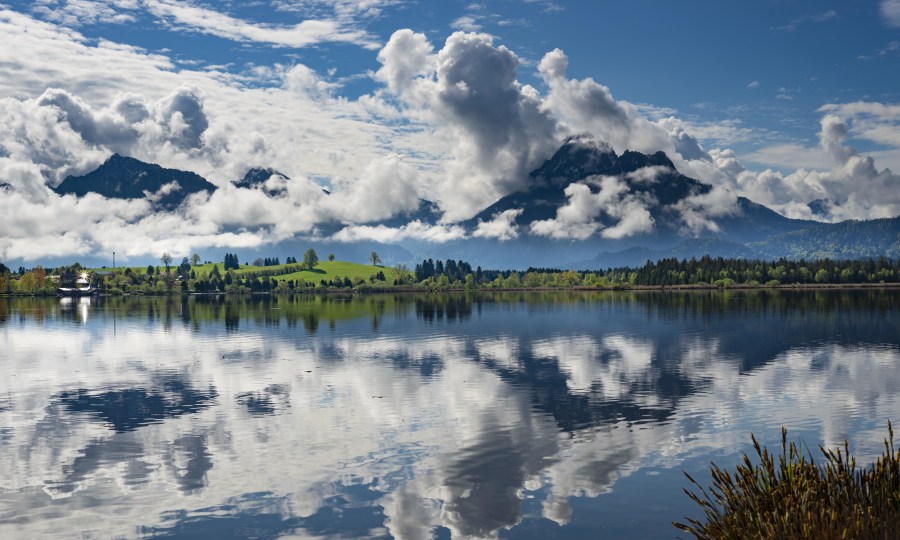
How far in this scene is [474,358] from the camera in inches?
4542

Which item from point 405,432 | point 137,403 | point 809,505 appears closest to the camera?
point 809,505

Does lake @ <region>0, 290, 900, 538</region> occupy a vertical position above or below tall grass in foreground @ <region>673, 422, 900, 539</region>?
below

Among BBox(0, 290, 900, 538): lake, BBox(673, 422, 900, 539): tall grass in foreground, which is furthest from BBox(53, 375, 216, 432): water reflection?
BBox(673, 422, 900, 539): tall grass in foreground

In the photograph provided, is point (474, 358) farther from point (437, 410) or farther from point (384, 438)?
point (384, 438)

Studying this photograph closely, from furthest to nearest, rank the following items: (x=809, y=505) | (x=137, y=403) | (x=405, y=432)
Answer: (x=137, y=403), (x=405, y=432), (x=809, y=505)

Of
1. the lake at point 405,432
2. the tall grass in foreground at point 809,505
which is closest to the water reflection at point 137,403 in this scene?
the lake at point 405,432

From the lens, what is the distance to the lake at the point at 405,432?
4147cm

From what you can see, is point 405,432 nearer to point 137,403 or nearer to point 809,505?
point 137,403

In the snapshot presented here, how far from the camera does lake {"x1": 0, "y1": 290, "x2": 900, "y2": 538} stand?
41.5 meters

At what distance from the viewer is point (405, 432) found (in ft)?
201

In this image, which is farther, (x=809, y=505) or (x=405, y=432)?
(x=405, y=432)

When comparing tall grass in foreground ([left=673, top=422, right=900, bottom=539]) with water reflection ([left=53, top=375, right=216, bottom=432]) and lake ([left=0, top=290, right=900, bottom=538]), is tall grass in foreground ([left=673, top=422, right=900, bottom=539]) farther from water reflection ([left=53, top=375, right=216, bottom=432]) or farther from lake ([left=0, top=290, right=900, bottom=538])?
water reflection ([left=53, top=375, right=216, bottom=432])

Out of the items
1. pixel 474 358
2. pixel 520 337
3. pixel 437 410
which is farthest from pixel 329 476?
pixel 520 337

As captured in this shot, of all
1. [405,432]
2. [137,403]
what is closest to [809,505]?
[405,432]
